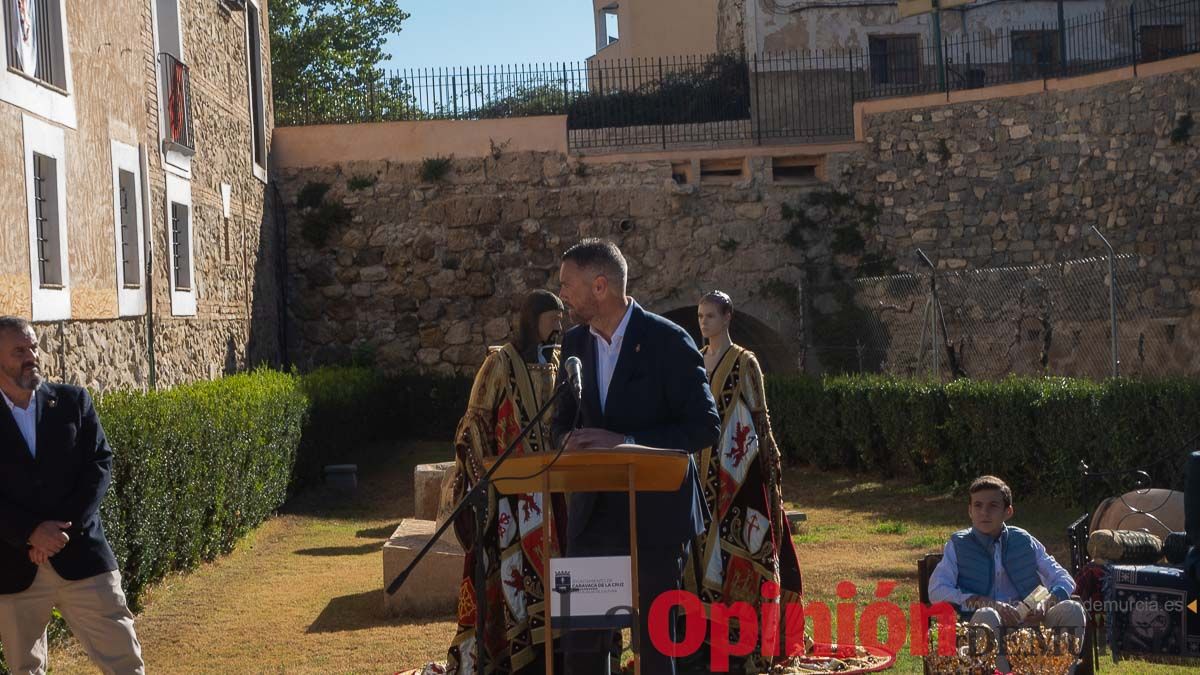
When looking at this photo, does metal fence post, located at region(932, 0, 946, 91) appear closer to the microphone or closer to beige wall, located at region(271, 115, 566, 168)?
beige wall, located at region(271, 115, 566, 168)

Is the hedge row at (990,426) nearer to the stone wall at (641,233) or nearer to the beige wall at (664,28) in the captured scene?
the stone wall at (641,233)

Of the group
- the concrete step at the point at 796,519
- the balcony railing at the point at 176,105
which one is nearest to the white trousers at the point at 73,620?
the concrete step at the point at 796,519

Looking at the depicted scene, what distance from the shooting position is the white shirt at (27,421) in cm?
596

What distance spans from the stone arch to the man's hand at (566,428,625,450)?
649 inches

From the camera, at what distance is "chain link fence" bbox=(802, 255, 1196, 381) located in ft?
55.9

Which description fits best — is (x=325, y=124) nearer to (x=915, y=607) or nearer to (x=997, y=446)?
(x=997, y=446)

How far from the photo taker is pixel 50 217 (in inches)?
448

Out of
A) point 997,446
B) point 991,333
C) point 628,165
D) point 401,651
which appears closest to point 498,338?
point 628,165

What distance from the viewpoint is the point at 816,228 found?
21.6m

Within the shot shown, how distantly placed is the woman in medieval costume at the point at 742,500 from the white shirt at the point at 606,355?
1829 millimetres

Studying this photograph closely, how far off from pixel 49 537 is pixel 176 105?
1047cm

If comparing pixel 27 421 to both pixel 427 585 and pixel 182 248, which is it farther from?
pixel 182 248

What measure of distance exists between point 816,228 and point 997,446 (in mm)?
8942

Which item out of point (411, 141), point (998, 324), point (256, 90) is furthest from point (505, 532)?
point (411, 141)
